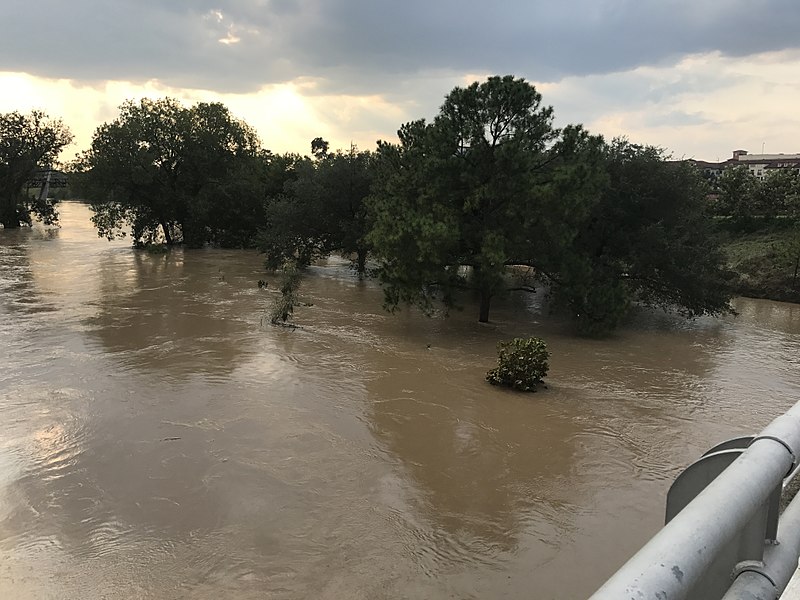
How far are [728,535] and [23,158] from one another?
177ft

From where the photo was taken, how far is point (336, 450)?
9023 millimetres

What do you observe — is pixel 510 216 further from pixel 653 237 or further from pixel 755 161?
pixel 755 161

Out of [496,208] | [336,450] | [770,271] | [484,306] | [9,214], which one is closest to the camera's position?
[336,450]

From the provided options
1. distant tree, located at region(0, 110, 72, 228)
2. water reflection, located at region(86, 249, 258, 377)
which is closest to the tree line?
water reflection, located at region(86, 249, 258, 377)

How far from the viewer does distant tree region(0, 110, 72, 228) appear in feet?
147

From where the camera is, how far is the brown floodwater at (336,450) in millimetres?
6156

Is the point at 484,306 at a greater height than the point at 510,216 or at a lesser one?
lesser

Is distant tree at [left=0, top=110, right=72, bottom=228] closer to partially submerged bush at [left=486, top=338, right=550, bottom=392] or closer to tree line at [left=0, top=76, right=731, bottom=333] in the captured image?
tree line at [left=0, top=76, right=731, bottom=333]

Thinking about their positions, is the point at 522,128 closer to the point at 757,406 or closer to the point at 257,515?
the point at 757,406

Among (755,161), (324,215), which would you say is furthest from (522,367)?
(755,161)

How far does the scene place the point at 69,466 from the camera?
811cm

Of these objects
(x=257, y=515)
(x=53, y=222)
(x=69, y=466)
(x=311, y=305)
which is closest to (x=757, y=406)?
(x=257, y=515)

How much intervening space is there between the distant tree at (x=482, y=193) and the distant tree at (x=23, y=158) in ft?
133

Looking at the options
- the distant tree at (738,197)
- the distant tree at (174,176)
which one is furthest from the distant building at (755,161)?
the distant tree at (174,176)
